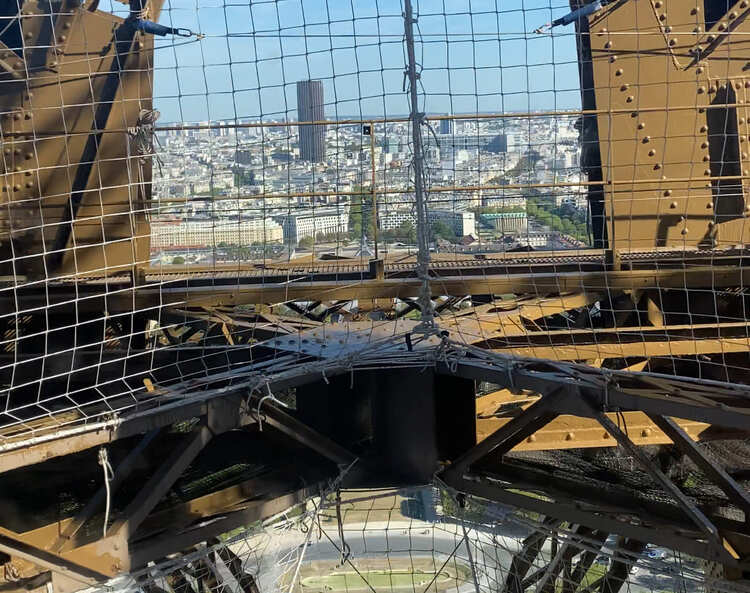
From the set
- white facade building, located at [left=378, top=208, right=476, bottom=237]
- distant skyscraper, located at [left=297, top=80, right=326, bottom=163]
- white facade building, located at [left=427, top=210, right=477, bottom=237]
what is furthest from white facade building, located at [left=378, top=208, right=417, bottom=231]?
distant skyscraper, located at [left=297, top=80, right=326, bottom=163]

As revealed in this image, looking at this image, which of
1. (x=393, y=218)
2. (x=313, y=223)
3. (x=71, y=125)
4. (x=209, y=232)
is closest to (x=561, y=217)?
(x=393, y=218)

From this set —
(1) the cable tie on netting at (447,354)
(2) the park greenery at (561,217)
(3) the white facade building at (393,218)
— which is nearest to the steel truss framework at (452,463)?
(1) the cable tie on netting at (447,354)

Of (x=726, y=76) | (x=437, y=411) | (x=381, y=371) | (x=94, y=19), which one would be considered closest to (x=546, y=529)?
(x=437, y=411)

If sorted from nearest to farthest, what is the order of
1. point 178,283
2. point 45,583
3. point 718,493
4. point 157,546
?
point 45,583, point 157,546, point 718,493, point 178,283

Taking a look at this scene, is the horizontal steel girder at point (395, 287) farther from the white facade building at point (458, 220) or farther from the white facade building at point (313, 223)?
the white facade building at point (458, 220)

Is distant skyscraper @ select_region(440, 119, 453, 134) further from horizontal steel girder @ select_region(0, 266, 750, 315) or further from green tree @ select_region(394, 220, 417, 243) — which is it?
horizontal steel girder @ select_region(0, 266, 750, 315)

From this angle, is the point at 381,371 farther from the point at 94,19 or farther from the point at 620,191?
the point at 94,19

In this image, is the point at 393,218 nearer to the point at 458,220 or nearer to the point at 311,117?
the point at 458,220

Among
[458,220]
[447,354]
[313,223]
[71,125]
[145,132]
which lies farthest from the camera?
[458,220]

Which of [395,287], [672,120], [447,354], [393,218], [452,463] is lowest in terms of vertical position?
[452,463]
